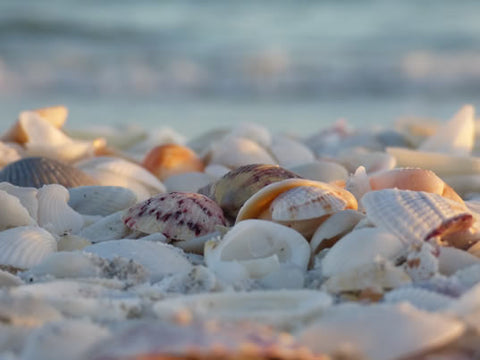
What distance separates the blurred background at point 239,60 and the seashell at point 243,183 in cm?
342

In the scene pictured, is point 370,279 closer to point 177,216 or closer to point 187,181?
point 177,216

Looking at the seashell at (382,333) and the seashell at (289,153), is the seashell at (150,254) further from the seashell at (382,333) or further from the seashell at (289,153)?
the seashell at (289,153)

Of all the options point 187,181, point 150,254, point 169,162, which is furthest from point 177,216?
point 169,162

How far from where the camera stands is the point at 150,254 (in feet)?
5.57

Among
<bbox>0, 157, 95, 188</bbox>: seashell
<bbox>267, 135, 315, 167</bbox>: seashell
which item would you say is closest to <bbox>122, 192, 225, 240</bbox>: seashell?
<bbox>0, 157, 95, 188</bbox>: seashell

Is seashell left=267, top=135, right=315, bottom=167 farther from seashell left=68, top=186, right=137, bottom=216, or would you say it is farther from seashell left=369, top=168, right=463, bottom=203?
seashell left=369, top=168, right=463, bottom=203

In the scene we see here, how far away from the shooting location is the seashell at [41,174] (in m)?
2.41

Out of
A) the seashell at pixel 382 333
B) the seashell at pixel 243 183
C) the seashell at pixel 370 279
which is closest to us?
the seashell at pixel 382 333

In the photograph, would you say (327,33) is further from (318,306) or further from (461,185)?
(318,306)

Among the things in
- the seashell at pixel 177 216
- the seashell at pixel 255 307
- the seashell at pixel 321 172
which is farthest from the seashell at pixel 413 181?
the seashell at pixel 255 307

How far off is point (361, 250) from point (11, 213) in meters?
0.97

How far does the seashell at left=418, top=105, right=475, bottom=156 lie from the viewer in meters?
2.98

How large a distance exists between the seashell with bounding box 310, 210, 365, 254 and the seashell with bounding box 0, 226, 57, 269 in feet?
2.08

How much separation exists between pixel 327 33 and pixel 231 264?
9.48 metres
